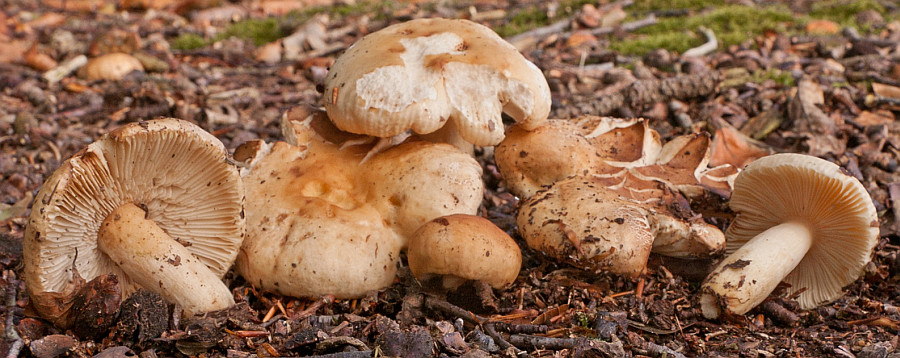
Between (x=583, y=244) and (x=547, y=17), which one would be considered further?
(x=547, y=17)

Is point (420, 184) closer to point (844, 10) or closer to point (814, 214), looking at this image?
point (814, 214)

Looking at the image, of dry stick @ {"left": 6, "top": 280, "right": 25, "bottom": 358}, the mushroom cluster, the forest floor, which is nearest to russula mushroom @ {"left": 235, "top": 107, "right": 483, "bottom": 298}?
the forest floor

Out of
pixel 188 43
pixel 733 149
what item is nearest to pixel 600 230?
pixel 733 149

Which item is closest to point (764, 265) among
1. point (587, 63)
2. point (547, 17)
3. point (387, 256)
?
point (387, 256)

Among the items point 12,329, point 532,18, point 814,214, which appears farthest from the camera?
point 532,18

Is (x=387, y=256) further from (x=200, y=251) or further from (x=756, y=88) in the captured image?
(x=756, y=88)

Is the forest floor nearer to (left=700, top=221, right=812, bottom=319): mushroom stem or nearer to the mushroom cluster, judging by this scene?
(left=700, top=221, right=812, bottom=319): mushroom stem

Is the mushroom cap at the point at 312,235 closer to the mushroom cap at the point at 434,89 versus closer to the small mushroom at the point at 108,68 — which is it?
the mushroom cap at the point at 434,89
